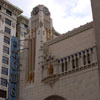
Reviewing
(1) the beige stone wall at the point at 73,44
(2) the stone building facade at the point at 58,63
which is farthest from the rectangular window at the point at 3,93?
(1) the beige stone wall at the point at 73,44

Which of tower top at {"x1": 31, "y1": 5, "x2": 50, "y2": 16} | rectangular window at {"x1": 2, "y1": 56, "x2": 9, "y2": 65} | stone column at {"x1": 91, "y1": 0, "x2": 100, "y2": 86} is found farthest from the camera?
tower top at {"x1": 31, "y1": 5, "x2": 50, "y2": 16}

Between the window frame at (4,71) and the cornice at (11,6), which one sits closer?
the window frame at (4,71)

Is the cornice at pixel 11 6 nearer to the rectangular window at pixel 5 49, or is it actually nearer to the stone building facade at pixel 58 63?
the stone building facade at pixel 58 63

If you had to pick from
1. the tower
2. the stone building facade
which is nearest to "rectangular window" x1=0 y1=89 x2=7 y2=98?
the stone building facade

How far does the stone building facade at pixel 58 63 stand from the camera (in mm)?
34000

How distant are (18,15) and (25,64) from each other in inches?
575

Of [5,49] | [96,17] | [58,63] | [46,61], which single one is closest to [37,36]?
[46,61]

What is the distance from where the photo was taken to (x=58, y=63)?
3897cm

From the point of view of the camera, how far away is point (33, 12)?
4841 cm

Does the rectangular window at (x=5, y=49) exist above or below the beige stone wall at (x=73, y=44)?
above

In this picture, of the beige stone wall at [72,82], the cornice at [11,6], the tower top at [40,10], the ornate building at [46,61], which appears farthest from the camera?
the cornice at [11,6]

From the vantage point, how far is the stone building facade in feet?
112

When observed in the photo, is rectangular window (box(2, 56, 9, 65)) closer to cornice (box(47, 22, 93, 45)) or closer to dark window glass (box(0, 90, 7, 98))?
dark window glass (box(0, 90, 7, 98))

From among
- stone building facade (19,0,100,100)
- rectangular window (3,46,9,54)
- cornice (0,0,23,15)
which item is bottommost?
stone building facade (19,0,100,100)
